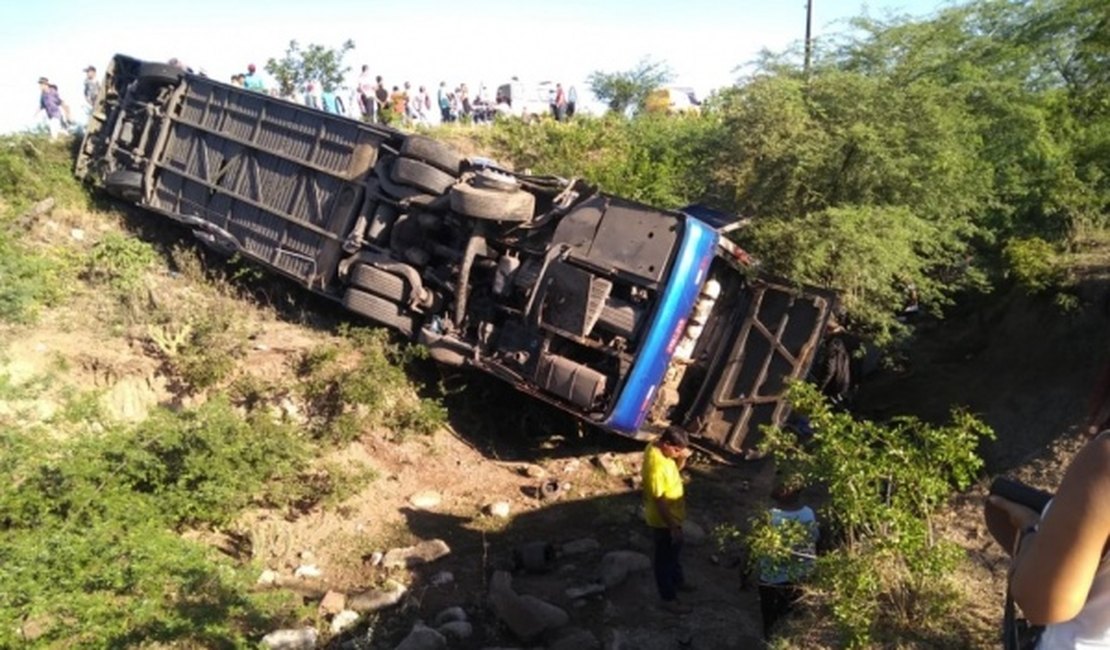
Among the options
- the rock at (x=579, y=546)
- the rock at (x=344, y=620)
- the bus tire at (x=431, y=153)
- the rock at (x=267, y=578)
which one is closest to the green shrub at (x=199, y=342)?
the rock at (x=267, y=578)

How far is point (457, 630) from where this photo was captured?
5.47 m

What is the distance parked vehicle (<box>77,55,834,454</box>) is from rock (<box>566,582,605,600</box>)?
4.79 ft

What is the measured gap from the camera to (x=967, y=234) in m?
8.57

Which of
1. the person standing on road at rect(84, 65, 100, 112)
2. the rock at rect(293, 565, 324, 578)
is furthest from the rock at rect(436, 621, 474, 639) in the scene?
the person standing on road at rect(84, 65, 100, 112)

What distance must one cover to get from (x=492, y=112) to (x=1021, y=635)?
17581 millimetres

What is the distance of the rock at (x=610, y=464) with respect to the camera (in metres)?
7.94

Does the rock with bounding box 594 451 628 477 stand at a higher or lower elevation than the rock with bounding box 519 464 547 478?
higher

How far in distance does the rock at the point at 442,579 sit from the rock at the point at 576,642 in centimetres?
108

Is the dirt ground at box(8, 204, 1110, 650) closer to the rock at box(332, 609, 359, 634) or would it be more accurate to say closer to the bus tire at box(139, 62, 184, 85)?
the rock at box(332, 609, 359, 634)

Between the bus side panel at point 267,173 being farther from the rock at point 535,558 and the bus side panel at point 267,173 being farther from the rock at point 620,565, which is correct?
the rock at point 620,565

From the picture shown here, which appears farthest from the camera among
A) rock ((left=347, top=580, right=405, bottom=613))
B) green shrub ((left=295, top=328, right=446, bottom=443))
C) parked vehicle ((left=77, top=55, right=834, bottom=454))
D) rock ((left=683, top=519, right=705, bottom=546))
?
green shrub ((left=295, top=328, right=446, bottom=443))

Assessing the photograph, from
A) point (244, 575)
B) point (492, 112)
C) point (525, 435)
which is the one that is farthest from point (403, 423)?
point (492, 112)

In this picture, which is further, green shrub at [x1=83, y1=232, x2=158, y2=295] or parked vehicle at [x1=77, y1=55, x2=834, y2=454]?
green shrub at [x1=83, y1=232, x2=158, y2=295]

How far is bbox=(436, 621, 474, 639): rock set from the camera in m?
5.45
